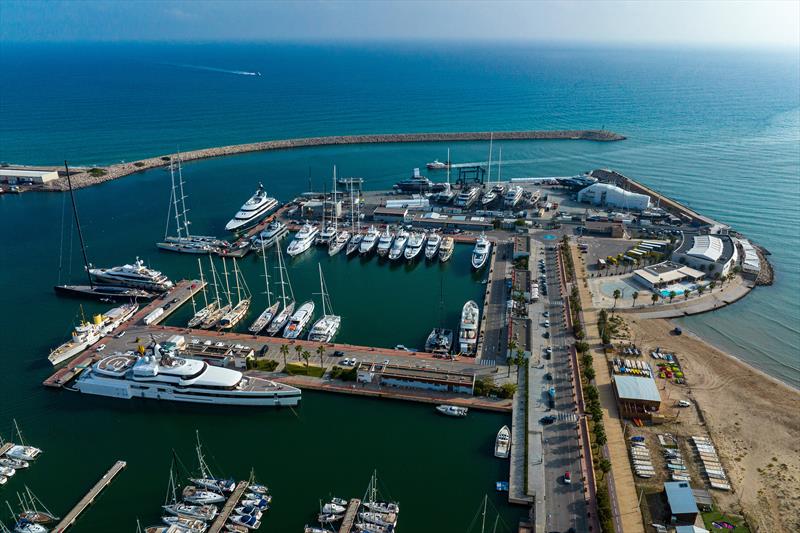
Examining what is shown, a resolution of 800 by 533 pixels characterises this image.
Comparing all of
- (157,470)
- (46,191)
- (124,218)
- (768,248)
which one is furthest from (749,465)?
(46,191)

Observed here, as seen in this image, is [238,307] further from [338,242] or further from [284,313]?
[338,242]

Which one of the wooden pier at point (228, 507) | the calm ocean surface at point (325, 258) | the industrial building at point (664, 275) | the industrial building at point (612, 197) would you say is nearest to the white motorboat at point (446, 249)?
the calm ocean surface at point (325, 258)

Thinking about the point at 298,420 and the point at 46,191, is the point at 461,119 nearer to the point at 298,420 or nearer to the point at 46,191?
the point at 46,191

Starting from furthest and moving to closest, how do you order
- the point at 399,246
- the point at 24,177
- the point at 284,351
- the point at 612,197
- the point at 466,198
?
the point at 24,177
the point at 466,198
the point at 612,197
the point at 399,246
the point at 284,351

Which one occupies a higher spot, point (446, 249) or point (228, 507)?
point (446, 249)

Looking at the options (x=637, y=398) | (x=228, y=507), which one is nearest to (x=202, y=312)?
(x=228, y=507)

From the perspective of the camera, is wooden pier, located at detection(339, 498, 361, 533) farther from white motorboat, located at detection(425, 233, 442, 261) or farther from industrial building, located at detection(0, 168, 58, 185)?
industrial building, located at detection(0, 168, 58, 185)

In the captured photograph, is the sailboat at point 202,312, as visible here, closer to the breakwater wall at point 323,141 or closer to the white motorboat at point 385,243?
the white motorboat at point 385,243

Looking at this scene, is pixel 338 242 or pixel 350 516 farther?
pixel 338 242
